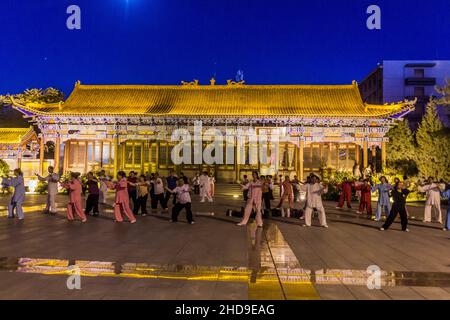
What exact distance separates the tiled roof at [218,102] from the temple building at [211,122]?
0.07 meters

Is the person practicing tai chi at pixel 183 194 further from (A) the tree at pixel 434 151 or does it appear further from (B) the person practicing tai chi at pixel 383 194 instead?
(A) the tree at pixel 434 151

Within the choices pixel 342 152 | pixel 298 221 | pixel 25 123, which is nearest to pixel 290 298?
pixel 298 221

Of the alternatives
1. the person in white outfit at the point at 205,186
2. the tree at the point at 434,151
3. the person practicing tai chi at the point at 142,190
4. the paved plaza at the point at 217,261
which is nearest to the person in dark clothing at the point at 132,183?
the person practicing tai chi at the point at 142,190

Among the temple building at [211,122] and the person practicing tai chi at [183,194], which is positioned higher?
the temple building at [211,122]

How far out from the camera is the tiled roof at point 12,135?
1127 inches

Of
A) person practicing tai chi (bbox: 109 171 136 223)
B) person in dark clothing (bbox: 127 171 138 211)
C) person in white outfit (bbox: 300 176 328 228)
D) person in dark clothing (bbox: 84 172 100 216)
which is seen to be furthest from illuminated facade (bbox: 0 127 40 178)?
person in white outfit (bbox: 300 176 328 228)

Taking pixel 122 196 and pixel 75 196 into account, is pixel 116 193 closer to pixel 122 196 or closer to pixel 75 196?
pixel 122 196

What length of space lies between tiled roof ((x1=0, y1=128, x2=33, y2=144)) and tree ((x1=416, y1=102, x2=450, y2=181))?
2727 centimetres

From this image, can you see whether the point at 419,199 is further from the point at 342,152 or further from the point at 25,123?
the point at 25,123

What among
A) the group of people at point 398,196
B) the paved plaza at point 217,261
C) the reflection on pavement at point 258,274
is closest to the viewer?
the paved plaza at point 217,261

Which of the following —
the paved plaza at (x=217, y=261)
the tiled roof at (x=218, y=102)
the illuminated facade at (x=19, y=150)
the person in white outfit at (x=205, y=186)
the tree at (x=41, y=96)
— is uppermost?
the tree at (x=41, y=96)

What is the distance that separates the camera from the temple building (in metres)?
26.6

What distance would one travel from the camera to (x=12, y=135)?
29281mm

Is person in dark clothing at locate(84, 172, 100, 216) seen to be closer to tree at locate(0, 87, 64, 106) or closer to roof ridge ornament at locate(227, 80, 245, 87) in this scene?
roof ridge ornament at locate(227, 80, 245, 87)
